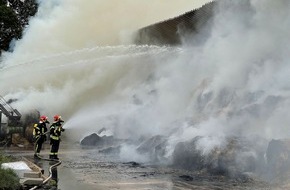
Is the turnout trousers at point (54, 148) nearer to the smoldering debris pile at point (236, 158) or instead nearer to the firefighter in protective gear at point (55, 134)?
the firefighter in protective gear at point (55, 134)

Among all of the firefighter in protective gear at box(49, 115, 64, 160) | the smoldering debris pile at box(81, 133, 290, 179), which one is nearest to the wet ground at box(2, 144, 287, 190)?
the smoldering debris pile at box(81, 133, 290, 179)

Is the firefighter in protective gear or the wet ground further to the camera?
the firefighter in protective gear

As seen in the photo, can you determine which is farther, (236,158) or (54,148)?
(54,148)

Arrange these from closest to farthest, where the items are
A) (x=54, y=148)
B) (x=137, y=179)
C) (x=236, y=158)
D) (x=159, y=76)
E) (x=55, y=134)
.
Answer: (x=137, y=179)
(x=236, y=158)
(x=55, y=134)
(x=54, y=148)
(x=159, y=76)

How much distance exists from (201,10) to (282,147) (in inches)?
556

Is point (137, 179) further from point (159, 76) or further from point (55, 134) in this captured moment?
point (159, 76)

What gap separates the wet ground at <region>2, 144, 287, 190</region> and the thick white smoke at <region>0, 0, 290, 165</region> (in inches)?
71.6

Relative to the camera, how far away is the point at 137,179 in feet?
36.2

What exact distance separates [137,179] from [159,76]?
741 inches

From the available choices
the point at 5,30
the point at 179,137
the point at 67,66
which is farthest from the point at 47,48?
the point at 179,137

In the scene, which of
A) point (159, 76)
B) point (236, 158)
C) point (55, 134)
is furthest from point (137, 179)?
point (159, 76)

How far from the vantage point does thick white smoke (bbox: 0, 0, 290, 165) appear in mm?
16953

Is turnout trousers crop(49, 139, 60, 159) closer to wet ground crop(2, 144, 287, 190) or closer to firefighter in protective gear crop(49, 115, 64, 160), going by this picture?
firefighter in protective gear crop(49, 115, 64, 160)

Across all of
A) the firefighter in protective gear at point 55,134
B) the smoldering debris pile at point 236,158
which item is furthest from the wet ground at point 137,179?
the firefighter in protective gear at point 55,134
